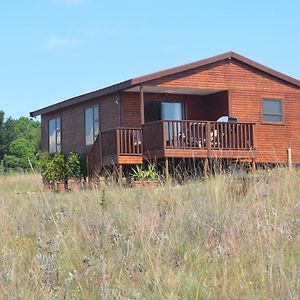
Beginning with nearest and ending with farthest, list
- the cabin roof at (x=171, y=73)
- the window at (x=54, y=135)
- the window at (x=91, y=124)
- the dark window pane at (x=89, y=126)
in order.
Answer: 1. the cabin roof at (x=171, y=73)
2. the window at (x=91, y=124)
3. the dark window pane at (x=89, y=126)
4. the window at (x=54, y=135)

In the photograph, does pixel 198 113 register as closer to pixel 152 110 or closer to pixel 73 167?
pixel 152 110

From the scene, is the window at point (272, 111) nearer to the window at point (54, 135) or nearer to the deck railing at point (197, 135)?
the deck railing at point (197, 135)

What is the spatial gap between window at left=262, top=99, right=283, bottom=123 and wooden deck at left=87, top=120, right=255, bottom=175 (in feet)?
10.1

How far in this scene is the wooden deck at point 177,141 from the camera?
22422 millimetres

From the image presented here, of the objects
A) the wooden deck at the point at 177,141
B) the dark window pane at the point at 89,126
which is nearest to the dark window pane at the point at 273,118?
the wooden deck at the point at 177,141

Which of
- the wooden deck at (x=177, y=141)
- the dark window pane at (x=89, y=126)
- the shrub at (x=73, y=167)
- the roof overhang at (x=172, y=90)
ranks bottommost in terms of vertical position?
the shrub at (x=73, y=167)

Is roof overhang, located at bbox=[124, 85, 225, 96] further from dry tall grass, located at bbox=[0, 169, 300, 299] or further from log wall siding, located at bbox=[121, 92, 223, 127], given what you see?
dry tall grass, located at bbox=[0, 169, 300, 299]

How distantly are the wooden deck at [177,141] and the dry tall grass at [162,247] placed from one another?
1161 cm

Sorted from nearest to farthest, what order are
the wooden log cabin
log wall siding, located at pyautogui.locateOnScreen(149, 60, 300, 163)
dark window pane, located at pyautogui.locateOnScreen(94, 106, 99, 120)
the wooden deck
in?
the wooden deck, the wooden log cabin, log wall siding, located at pyautogui.locateOnScreen(149, 60, 300, 163), dark window pane, located at pyautogui.locateOnScreen(94, 106, 99, 120)

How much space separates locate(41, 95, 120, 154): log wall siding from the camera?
2639 cm

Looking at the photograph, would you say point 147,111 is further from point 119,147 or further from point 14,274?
point 14,274

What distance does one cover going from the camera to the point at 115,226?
889cm

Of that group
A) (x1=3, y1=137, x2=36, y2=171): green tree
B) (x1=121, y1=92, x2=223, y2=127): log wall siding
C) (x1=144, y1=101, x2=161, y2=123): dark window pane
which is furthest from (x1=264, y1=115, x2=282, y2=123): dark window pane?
(x1=3, y1=137, x2=36, y2=171): green tree

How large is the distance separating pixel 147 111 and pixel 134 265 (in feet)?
64.4
